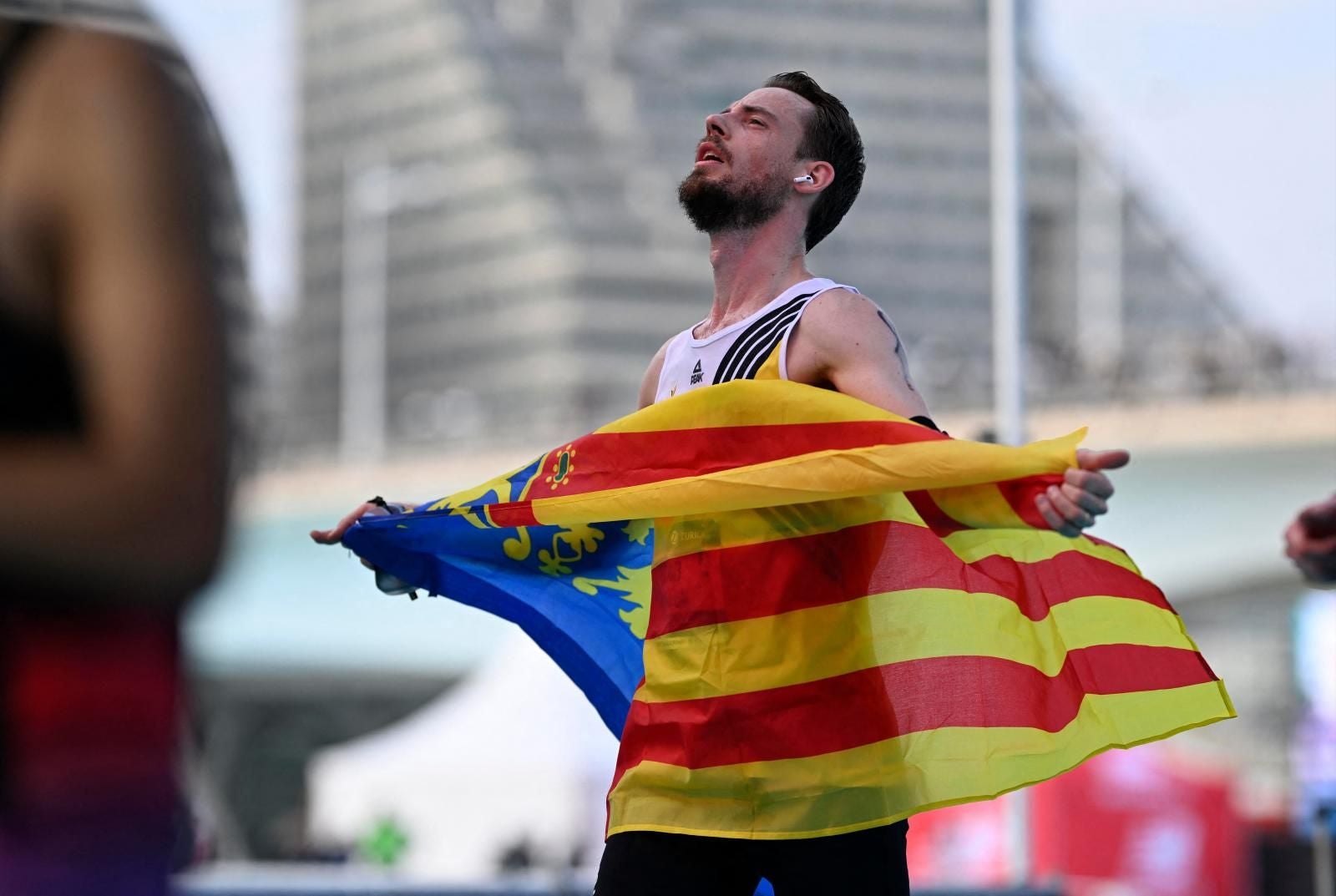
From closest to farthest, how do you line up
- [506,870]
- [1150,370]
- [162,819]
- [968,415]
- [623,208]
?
[162,819] < [506,870] < [1150,370] < [968,415] < [623,208]

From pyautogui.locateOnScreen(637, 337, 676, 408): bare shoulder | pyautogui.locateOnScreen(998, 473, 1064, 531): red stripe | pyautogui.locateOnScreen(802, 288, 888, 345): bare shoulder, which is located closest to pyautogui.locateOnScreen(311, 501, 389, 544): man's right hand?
pyautogui.locateOnScreen(637, 337, 676, 408): bare shoulder

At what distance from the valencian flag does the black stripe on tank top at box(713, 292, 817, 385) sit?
0.42ft

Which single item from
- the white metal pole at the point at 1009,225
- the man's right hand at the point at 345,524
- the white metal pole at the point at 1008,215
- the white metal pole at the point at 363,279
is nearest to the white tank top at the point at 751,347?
the man's right hand at the point at 345,524

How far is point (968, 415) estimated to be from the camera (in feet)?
122

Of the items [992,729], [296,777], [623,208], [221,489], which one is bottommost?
[296,777]

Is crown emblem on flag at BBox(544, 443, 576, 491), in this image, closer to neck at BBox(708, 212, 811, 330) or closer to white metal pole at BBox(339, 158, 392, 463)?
neck at BBox(708, 212, 811, 330)

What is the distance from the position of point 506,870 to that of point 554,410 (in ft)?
166

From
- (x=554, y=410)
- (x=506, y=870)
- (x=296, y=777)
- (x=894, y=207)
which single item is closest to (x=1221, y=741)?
(x=554, y=410)

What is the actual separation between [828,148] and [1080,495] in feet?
3.58

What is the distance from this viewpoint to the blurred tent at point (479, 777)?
1930 cm

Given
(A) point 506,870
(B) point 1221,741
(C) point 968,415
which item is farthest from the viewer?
(B) point 1221,741

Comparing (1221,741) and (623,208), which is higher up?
(623,208)

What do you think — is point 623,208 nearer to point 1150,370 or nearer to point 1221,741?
point 1221,741

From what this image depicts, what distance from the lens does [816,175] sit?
4.11 meters
